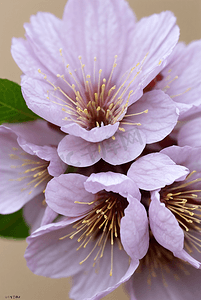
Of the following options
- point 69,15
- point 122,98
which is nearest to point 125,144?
point 122,98

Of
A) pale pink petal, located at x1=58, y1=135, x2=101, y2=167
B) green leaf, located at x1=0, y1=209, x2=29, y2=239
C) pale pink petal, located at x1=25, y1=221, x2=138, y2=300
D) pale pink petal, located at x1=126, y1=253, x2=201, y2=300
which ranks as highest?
pale pink petal, located at x1=58, y1=135, x2=101, y2=167

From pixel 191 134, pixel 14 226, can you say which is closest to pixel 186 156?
pixel 191 134

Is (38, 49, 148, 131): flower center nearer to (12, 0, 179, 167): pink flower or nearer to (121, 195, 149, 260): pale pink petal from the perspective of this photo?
(12, 0, 179, 167): pink flower

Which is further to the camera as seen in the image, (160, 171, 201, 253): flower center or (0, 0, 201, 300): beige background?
(0, 0, 201, 300): beige background

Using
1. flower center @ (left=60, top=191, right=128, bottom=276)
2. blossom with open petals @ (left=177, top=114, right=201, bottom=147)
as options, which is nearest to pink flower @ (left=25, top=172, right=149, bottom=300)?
flower center @ (left=60, top=191, right=128, bottom=276)

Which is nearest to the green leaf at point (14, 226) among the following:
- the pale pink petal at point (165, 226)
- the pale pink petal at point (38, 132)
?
the pale pink petal at point (38, 132)

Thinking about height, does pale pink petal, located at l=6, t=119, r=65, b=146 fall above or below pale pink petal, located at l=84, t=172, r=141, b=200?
above
